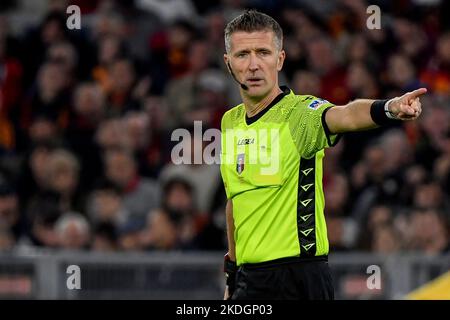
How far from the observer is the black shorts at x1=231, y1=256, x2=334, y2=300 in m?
5.79

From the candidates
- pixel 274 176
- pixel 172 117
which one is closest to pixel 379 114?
pixel 274 176

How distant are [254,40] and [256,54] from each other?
7 cm

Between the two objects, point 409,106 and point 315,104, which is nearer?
point 409,106

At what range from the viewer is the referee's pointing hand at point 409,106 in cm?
523

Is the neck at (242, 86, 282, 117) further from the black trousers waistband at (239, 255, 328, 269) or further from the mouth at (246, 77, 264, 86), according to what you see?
the black trousers waistband at (239, 255, 328, 269)

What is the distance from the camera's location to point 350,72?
40.3 feet

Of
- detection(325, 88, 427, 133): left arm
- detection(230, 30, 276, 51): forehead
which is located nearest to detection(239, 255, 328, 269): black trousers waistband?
detection(325, 88, 427, 133): left arm

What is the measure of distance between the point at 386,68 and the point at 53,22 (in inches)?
132

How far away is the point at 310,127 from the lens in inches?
223

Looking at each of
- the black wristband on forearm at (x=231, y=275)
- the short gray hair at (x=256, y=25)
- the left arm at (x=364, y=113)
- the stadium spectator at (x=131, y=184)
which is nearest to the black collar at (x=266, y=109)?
the short gray hair at (x=256, y=25)

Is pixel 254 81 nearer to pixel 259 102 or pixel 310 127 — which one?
pixel 259 102

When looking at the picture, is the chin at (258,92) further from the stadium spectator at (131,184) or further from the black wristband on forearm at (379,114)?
the stadium spectator at (131,184)

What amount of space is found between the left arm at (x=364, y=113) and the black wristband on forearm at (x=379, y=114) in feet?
0.05
